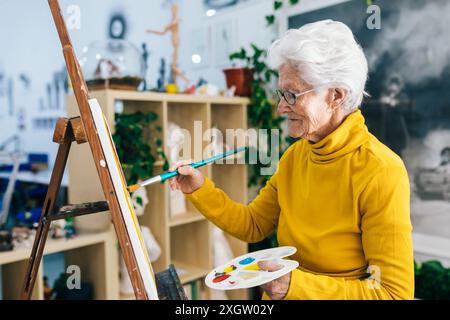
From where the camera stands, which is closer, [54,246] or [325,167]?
[325,167]

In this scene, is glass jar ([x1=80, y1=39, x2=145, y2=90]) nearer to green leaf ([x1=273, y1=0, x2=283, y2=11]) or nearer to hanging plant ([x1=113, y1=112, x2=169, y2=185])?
hanging plant ([x1=113, y1=112, x2=169, y2=185])

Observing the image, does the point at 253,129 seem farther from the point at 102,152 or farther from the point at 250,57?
the point at 102,152

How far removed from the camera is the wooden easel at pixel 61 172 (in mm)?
812

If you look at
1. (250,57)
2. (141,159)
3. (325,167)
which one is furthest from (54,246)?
(250,57)

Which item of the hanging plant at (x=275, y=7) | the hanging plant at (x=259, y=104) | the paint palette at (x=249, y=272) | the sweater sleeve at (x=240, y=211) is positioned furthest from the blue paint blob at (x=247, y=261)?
the hanging plant at (x=275, y=7)

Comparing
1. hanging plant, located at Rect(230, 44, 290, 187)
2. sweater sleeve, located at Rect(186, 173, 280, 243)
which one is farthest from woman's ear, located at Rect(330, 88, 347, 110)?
hanging plant, located at Rect(230, 44, 290, 187)

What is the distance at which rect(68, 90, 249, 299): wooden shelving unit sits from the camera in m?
2.01

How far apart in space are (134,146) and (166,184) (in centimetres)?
29

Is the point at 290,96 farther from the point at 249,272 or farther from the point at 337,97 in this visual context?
the point at 249,272

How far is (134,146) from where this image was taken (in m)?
2.03

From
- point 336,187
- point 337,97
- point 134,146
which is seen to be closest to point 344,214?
point 336,187

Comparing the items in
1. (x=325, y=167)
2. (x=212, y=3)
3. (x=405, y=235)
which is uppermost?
(x=212, y=3)
